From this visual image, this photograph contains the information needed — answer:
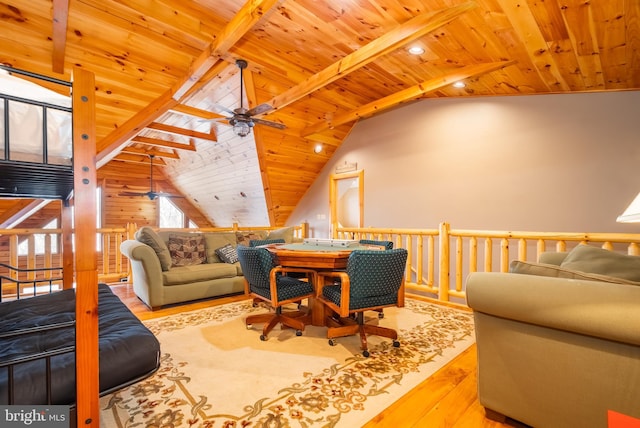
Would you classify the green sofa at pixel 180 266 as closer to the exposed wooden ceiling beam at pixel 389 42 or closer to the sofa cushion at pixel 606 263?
the exposed wooden ceiling beam at pixel 389 42

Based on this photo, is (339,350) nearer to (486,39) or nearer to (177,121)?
(486,39)

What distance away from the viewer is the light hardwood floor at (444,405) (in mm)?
1488

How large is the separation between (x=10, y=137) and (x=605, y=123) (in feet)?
16.9

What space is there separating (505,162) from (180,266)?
184 inches

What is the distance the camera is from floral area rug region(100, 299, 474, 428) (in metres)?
1.54

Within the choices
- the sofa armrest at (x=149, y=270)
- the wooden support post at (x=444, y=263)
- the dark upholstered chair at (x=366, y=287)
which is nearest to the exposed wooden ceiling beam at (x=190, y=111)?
the sofa armrest at (x=149, y=270)

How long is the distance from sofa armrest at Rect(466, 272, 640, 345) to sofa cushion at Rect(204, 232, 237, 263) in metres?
3.53

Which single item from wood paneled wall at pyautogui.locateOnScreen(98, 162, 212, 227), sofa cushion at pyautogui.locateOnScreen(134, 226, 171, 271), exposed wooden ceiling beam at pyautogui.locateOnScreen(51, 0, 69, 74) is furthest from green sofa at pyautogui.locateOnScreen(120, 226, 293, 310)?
wood paneled wall at pyautogui.locateOnScreen(98, 162, 212, 227)

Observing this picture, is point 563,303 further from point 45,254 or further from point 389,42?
point 45,254

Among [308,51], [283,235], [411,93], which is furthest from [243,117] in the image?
[411,93]

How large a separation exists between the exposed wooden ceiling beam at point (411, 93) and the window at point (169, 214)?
5684 mm

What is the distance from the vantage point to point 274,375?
1.92 meters

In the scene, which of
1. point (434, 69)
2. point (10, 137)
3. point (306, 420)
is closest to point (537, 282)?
point (306, 420)

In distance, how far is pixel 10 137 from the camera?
3.67 feet
